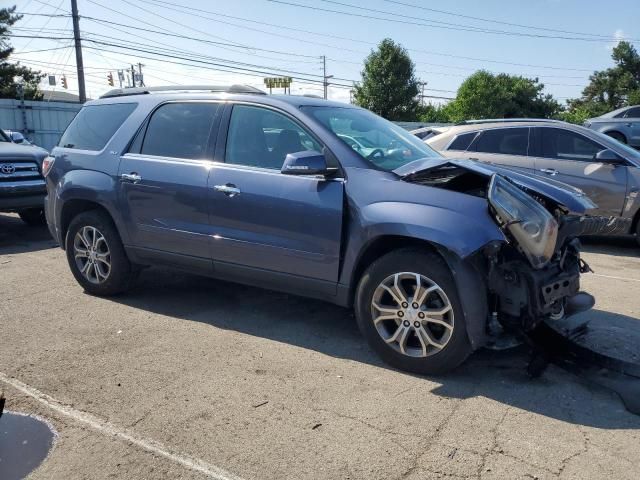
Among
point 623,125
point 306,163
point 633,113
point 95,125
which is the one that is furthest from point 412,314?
point 633,113

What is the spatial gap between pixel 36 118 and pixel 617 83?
155 feet

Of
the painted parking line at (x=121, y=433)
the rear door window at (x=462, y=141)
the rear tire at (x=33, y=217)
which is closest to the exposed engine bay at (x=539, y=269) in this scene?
the painted parking line at (x=121, y=433)

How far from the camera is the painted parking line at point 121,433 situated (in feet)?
9.34

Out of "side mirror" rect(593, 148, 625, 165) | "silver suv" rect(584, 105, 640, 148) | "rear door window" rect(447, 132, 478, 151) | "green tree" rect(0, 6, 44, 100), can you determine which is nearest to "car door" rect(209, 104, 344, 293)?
"rear door window" rect(447, 132, 478, 151)

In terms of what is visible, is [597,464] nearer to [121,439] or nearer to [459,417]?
[459,417]

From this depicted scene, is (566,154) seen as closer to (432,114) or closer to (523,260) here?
(523,260)

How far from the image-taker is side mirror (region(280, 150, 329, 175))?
4.03 metres

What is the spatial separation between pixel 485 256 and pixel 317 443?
1.57 m

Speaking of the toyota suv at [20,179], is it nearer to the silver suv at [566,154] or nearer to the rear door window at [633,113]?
the silver suv at [566,154]

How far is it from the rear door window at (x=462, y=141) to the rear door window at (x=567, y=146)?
3.29 feet

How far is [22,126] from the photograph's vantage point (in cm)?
1994

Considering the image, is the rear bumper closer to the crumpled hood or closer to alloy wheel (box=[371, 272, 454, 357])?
the crumpled hood

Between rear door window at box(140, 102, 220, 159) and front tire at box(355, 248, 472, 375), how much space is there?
1.89m

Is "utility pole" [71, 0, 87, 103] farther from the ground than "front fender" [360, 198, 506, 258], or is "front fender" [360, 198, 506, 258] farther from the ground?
"utility pole" [71, 0, 87, 103]
